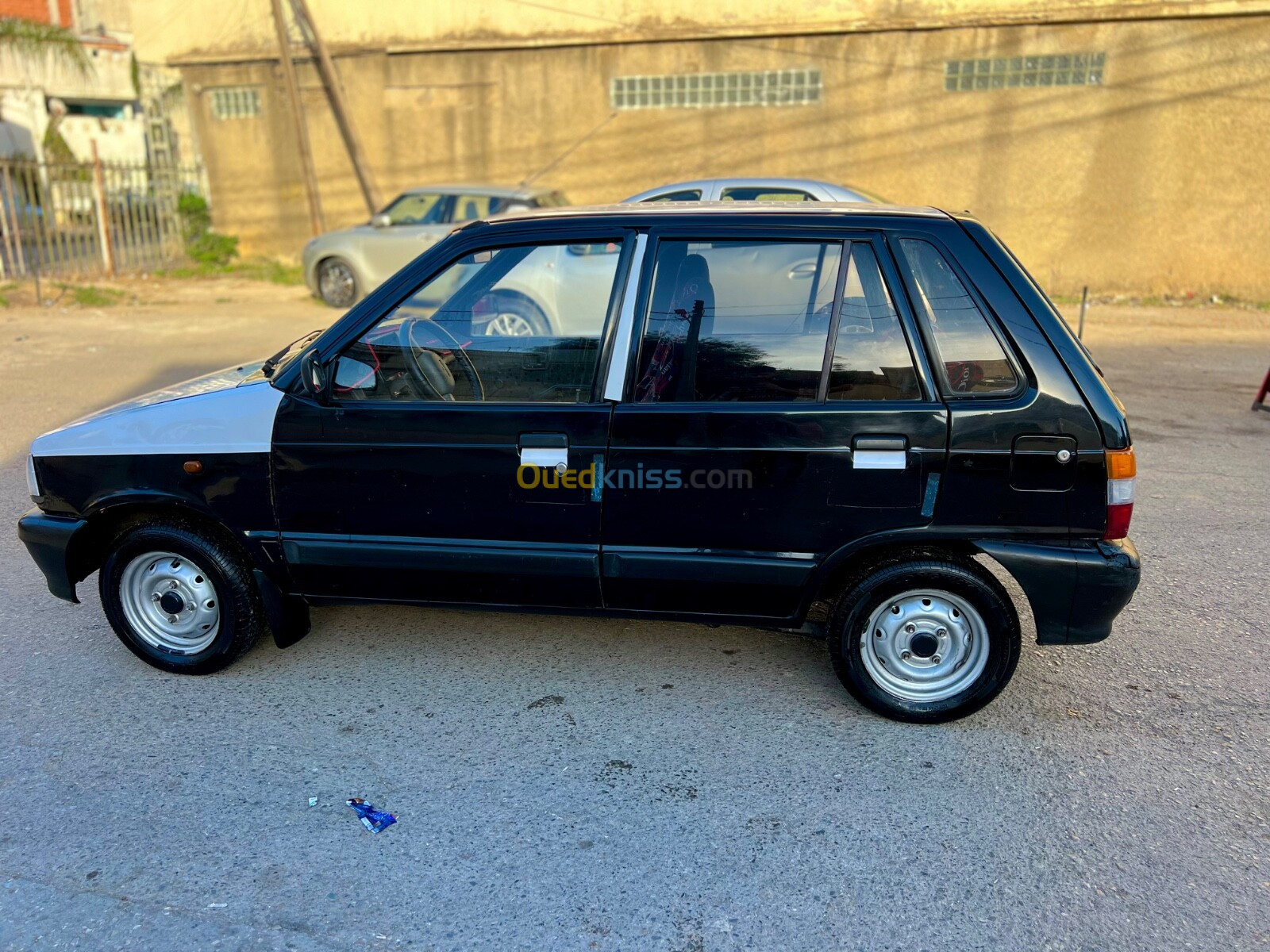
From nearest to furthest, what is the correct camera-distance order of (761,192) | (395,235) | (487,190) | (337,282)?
(761,192), (487,190), (395,235), (337,282)

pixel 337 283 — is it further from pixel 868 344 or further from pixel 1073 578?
pixel 1073 578

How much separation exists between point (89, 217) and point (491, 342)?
1516 cm

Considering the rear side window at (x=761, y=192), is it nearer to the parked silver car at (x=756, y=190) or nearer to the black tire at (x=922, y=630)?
the parked silver car at (x=756, y=190)

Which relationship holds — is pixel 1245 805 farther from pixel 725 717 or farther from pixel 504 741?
pixel 504 741

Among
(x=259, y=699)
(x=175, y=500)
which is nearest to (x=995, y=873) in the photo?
(x=259, y=699)

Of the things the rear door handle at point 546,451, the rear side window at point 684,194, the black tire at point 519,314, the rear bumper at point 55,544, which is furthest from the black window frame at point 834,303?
the rear side window at point 684,194

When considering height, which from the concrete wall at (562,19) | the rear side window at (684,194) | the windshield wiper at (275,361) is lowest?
the windshield wiper at (275,361)

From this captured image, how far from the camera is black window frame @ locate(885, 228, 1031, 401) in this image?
3.34 metres

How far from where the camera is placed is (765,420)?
3.40 m

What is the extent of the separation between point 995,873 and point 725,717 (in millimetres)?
1104

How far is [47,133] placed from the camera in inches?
1040

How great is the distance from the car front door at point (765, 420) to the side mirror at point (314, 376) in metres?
1.07

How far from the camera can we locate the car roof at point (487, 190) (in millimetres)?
11617

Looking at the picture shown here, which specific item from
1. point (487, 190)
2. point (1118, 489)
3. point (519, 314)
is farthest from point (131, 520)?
point (487, 190)
